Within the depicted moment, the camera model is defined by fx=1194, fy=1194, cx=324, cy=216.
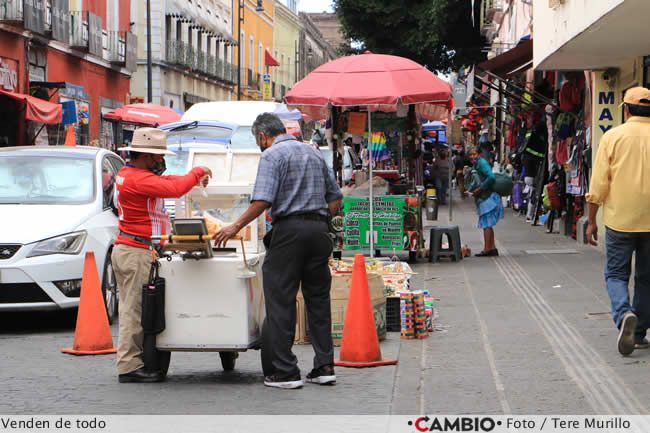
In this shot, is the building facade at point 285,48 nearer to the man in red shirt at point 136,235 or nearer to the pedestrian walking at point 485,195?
the pedestrian walking at point 485,195

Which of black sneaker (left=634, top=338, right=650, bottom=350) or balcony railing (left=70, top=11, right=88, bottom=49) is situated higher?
balcony railing (left=70, top=11, right=88, bottom=49)

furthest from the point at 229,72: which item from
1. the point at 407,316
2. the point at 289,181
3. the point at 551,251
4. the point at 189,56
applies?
the point at 289,181

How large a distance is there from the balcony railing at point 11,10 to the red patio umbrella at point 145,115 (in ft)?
10.4

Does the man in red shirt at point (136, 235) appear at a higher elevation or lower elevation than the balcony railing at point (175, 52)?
lower

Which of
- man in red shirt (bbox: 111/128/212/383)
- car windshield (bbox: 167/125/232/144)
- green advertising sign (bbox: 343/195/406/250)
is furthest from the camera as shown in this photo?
car windshield (bbox: 167/125/232/144)

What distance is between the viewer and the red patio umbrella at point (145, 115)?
28.4 m

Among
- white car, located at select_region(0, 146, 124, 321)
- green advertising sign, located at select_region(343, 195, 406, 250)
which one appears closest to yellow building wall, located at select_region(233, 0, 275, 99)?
green advertising sign, located at select_region(343, 195, 406, 250)

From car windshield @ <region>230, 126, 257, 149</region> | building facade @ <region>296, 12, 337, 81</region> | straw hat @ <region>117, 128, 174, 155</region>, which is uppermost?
building facade @ <region>296, 12, 337, 81</region>

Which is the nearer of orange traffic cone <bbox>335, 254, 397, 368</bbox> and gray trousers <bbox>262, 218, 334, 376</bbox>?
gray trousers <bbox>262, 218, 334, 376</bbox>

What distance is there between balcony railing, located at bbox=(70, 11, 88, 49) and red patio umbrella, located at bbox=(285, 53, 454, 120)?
19.8m

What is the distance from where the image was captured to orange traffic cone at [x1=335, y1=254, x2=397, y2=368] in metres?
8.66

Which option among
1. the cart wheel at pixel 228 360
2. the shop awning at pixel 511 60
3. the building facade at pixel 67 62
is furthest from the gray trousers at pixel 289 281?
the building facade at pixel 67 62

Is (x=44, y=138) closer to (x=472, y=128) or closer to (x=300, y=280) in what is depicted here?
(x=472, y=128)

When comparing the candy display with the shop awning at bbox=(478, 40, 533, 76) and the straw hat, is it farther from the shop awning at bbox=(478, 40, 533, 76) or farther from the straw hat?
the shop awning at bbox=(478, 40, 533, 76)
